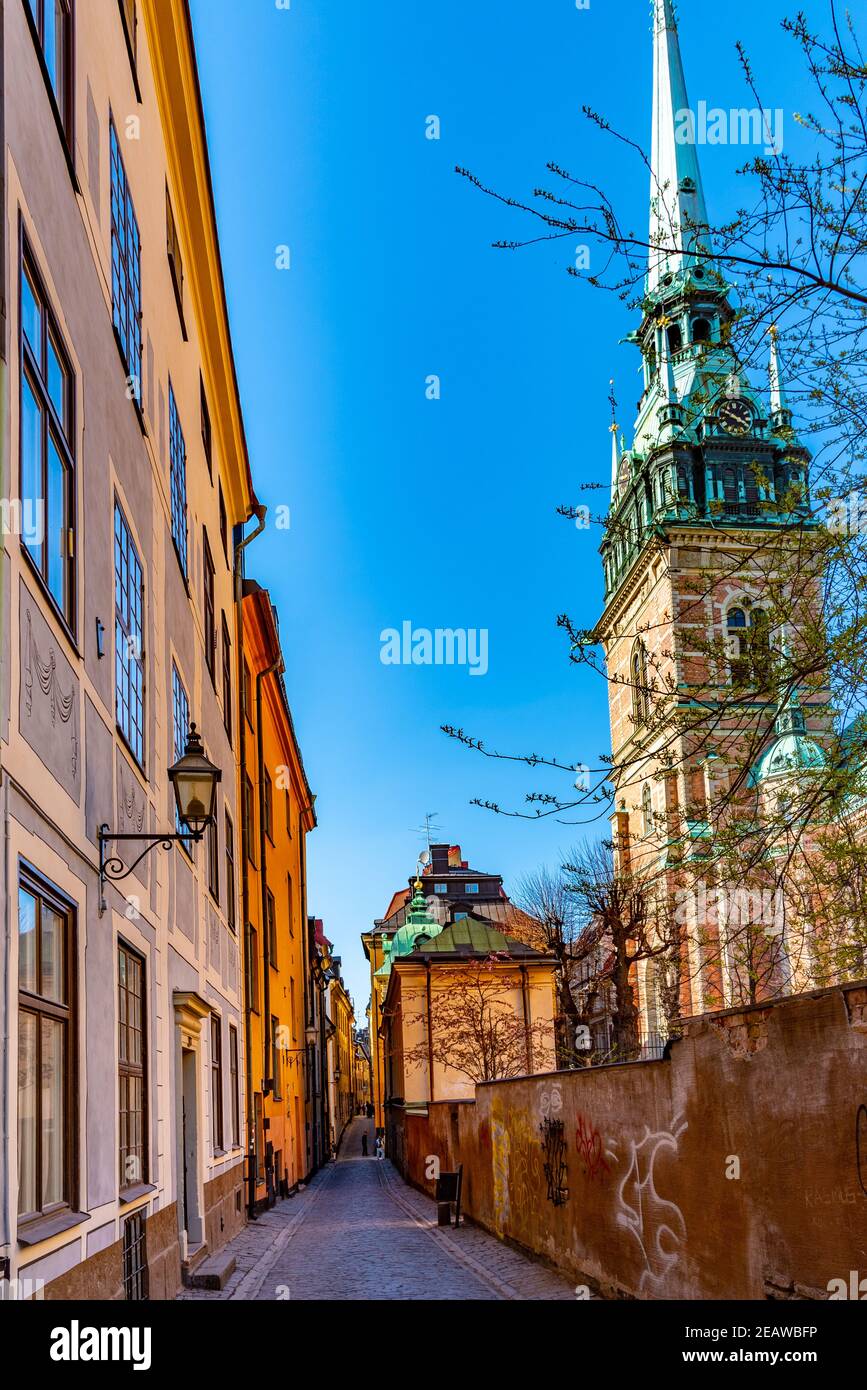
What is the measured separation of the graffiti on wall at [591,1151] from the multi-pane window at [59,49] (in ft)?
30.2

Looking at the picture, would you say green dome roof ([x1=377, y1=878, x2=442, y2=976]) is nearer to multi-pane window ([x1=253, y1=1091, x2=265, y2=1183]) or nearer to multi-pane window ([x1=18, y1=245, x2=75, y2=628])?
multi-pane window ([x1=253, y1=1091, x2=265, y2=1183])

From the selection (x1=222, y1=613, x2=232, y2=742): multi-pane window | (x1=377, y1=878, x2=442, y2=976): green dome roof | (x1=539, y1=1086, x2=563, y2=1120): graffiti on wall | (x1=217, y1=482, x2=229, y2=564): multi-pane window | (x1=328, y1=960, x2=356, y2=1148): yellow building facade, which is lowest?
(x1=328, y1=960, x2=356, y2=1148): yellow building facade

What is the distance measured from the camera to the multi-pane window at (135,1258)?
32.5 ft

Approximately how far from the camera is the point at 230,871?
21625mm

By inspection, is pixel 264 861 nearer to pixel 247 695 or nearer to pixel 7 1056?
pixel 247 695

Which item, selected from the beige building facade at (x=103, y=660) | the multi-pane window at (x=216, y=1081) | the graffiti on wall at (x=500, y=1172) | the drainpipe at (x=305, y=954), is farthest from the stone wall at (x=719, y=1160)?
the drainpipe at (x=305, y=954)

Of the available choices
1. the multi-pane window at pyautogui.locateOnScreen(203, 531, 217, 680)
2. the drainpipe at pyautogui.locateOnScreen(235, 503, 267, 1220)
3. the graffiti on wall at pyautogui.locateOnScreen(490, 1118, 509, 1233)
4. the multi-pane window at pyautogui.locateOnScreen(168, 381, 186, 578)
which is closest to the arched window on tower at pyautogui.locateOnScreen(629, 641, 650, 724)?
the multi-pane window at pyautogui.locateOnScreen(168, 381, 186, 578)

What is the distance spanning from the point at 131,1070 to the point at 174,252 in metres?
9.71

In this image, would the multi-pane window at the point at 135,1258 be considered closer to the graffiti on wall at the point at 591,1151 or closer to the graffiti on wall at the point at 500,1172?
the graffiti on wall at the point at 591,1151

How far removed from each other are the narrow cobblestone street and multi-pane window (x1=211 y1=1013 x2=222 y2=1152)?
1.42 m

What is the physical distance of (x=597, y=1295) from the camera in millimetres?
12766

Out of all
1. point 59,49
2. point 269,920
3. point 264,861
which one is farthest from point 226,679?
point 59,49

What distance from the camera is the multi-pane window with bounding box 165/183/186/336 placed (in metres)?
15.8
